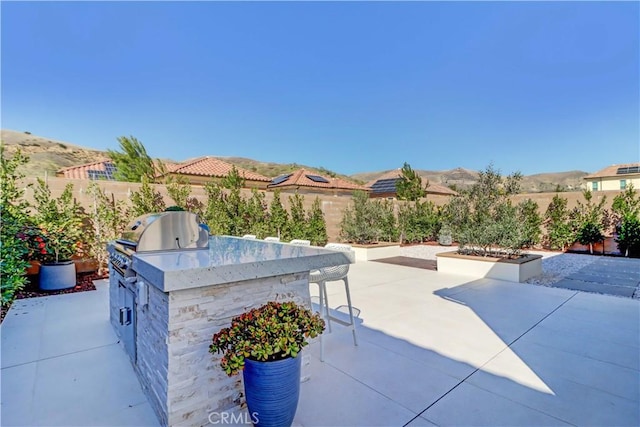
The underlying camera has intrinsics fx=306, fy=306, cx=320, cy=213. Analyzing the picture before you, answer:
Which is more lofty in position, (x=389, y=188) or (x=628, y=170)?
(x=628, y=170)

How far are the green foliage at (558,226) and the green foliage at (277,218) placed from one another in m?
9.43

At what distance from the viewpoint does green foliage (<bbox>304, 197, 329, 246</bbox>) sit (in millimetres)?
10453

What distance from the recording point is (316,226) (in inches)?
417

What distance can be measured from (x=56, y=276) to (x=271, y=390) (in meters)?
5.95

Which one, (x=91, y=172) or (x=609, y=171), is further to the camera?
(x=609, y=171)

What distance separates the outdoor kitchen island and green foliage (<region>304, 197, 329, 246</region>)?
7996mm

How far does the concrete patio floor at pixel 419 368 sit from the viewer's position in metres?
2.17

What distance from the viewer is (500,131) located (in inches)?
691

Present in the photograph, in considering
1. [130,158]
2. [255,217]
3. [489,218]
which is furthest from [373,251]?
[130,158]

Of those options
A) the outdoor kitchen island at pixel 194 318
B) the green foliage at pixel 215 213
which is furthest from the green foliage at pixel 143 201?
the outdoor kitchen island at pixel 194 318

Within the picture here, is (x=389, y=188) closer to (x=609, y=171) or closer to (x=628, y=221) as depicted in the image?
(x=628, y=221)

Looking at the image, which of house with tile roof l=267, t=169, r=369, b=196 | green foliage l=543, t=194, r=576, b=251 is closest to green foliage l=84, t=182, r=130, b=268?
house with tile roof l=267, t=169, r=369, b=196

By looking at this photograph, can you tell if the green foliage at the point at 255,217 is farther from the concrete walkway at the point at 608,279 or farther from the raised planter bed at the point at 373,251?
the concrete walkway at the point at 608,279

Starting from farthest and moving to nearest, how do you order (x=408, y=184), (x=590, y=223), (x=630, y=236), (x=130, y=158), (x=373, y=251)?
A: (x=408, y=184)
(x=130, y=158)
(x=590, y=223)
(x=373, y=251)
(x=630, y=236)
